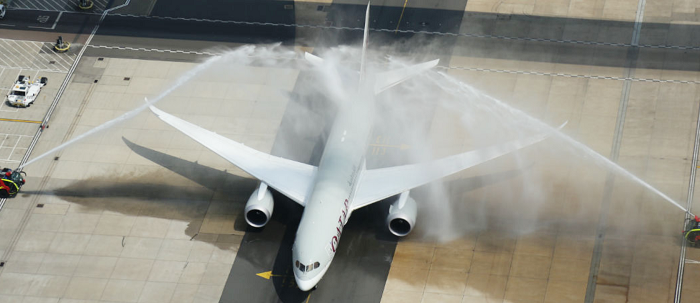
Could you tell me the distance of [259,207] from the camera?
2435 inches

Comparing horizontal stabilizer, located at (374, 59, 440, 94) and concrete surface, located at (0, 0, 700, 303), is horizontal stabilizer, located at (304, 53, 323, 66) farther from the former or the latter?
horizontal stabilizer, located at (374, 59, 440, 94)

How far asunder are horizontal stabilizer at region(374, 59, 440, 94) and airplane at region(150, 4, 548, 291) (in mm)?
2236

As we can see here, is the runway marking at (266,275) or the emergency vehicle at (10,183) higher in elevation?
the emergency vehicle at (10,183)

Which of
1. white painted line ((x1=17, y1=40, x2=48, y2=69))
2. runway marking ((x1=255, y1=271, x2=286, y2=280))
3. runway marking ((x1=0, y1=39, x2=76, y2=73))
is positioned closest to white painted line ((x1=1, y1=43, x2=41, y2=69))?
runway marking ((x1=0, y1=39, x2=76, y2=73))

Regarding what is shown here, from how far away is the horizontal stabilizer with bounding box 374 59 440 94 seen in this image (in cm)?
7031

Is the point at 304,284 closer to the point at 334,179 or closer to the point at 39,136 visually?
the point at 334,179

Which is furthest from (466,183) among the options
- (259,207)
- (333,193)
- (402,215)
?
(259,207)

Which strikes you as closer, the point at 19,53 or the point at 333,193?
the point at 333,193

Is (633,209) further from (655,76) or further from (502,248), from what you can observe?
(655,76)

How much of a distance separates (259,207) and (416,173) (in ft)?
41.7

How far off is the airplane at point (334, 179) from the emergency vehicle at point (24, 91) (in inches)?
706

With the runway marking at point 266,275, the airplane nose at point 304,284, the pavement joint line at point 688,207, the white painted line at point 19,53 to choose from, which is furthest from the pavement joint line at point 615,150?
the white painted line at point 19,53

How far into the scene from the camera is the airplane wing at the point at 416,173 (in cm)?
6181

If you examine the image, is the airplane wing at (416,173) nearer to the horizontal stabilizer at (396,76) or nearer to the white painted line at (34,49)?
the horizontal stabilizer at (396,76)
